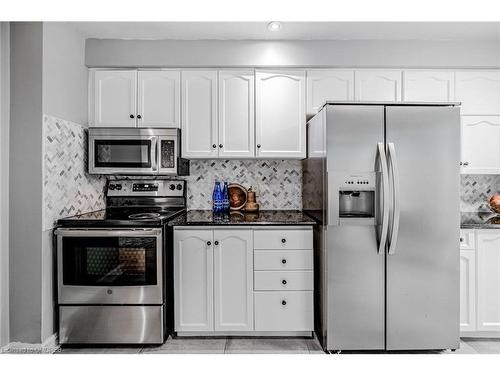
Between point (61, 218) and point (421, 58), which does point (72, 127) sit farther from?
point (421, 58)

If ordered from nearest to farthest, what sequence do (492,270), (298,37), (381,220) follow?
(381,220) → (492,270) → (298,37)

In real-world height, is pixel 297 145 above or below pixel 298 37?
below

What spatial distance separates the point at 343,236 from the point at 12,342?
2170mm

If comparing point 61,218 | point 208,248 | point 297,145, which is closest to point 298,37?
point 297,145

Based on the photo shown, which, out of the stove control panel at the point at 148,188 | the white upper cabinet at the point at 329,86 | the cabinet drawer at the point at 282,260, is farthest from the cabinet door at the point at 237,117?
the cabinet drawer at the point at 282,260

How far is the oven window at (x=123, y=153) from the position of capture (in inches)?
107

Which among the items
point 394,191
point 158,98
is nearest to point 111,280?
point 158,98

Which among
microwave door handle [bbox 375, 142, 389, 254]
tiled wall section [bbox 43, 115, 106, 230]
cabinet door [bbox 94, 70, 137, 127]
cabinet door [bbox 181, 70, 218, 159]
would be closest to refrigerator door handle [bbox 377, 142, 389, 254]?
microwave door handle [bbox 375, 142, 389, 254]

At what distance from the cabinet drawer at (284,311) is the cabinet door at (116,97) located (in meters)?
1.68

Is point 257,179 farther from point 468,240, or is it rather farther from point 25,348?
point 25,348

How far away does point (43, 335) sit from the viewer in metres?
2.25

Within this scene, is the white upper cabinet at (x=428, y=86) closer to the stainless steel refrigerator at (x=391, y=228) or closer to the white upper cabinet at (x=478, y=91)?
the white upper cabinet at (x=478, y=91)

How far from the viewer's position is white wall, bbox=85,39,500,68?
2789 millimetres

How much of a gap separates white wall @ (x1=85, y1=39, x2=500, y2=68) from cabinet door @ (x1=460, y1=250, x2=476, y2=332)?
1.46 metres
